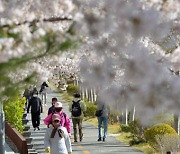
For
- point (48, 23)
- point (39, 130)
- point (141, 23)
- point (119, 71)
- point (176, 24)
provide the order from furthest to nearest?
point (39, 130) < point (176, 24) < point (119, 71) < point (48, 23) < point (141, 23)

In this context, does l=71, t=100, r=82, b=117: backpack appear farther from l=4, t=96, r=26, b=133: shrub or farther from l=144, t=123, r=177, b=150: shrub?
l=144, t=123, r=177, b=150: shrub

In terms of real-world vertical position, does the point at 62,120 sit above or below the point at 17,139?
above

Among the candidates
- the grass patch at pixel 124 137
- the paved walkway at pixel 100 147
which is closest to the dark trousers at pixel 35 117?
the paved walkway at pixel 100 147

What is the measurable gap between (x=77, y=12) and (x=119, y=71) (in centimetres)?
95

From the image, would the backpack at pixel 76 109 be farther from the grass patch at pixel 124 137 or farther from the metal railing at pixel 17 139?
the metal railing at pixel 17 139

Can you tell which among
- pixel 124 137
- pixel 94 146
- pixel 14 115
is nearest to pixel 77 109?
pixel 94 146

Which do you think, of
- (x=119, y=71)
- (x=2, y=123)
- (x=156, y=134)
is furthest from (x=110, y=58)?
(x=156, y=134)

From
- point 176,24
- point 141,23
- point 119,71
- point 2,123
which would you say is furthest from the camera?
point 2,123

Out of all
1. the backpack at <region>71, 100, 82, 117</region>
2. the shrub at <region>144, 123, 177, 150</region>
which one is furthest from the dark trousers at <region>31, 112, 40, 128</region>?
the shrub at <region>144, 123, 177, 150</region>

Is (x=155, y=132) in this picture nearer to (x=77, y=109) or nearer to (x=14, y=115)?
(x=77, y=109)

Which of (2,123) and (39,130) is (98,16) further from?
(39,130)

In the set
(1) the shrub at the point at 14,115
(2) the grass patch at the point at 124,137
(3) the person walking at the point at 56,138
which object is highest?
(3) the person walking at the point at 56,138

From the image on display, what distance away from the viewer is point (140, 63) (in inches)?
245

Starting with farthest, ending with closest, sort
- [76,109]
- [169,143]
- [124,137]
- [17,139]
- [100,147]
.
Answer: [124,137]
[76,109]
[100,147]
[17,139]
[169,143]
